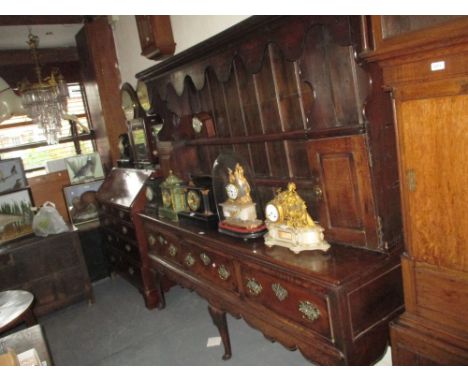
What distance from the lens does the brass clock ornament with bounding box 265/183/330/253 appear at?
1910 mm

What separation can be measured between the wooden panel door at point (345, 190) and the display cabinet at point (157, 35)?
182 centimetres

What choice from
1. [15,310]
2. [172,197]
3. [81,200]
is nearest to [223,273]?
[172,197]

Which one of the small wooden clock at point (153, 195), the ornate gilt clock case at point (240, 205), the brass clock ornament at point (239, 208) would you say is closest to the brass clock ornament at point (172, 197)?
the small wooden clock at point (153, 195)

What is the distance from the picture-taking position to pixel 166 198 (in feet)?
10.0

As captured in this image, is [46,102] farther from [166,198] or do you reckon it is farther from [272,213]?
[272,213]

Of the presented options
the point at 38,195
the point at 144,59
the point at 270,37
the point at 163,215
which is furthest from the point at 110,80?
the point at 270,37

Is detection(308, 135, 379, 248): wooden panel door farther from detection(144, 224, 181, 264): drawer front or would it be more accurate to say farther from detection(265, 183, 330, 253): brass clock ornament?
detection(144, 224, 181, 264): drawer front

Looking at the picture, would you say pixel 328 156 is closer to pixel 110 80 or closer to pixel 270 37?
pixel 270 37

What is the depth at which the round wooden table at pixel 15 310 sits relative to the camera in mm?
2510

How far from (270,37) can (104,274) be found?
135 inches

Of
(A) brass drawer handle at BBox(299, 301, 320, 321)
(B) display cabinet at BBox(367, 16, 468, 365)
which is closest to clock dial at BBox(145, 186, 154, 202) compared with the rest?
(A) brass drawer handle at BBox(299, 301, 320, 321)

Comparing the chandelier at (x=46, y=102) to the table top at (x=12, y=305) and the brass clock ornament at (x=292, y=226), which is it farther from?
the brass clock ornament at (x=292, y=226)
